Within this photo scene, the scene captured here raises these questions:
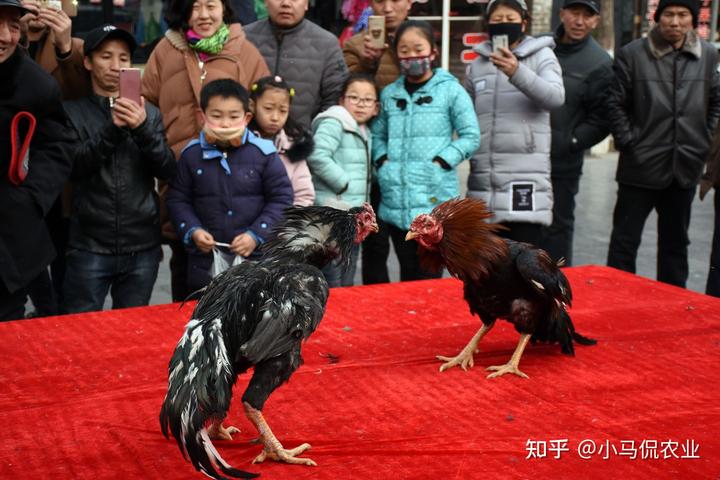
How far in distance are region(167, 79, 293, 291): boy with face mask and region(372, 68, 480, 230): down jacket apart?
73 centimetres

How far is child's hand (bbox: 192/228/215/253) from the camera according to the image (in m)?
4.04

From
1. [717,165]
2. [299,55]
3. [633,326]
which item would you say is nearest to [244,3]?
[299,55]

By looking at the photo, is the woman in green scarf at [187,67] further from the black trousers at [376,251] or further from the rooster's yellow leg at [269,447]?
the rooster's yellow leg at [269,447]

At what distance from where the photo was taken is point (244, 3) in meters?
6.90

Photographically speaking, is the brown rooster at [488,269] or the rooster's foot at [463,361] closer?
the brown rooster at [488,269]

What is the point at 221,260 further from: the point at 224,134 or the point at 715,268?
the point at 715,268

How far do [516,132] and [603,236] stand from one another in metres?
3.50

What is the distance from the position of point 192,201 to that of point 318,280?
75.2 inches

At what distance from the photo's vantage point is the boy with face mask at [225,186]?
405 centimetres

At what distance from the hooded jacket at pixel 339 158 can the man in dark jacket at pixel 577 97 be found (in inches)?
57.2

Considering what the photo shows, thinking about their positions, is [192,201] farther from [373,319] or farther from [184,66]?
[373,319]

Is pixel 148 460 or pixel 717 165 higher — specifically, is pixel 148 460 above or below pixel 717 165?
below

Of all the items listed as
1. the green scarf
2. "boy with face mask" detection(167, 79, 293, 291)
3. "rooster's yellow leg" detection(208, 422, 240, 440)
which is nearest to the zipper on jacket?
the green scarf

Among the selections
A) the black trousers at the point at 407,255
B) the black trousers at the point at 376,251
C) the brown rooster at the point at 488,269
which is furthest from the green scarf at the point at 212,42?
the brown rooster at the point at 488,269
